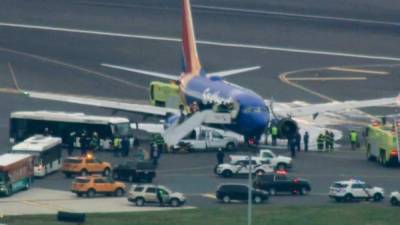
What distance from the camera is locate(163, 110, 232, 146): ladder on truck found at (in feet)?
401

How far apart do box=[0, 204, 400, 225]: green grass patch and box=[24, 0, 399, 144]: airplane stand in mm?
21985

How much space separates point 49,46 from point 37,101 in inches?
1005

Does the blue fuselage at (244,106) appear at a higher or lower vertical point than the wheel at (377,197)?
higher

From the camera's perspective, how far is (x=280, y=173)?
110 meters

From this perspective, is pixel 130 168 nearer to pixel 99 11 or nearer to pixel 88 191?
pixel 88 191

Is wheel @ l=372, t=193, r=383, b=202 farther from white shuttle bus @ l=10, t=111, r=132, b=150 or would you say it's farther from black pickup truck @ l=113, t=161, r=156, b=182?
white shuttle bus @ l=10, t=111, r=132, b=150

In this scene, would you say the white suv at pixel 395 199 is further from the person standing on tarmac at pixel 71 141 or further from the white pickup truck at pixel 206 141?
the person standing on tarmac at pixel 71 141

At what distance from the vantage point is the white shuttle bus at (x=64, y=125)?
123500 millimetres

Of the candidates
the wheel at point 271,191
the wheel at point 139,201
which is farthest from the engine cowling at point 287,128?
the wheel at point 139,201

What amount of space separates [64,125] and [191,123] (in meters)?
8.44

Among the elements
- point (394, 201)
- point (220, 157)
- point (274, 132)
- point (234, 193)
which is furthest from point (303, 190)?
point (274, 132)

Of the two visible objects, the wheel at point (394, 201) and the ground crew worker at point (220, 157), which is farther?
the ground crew worker at point (220, 157)

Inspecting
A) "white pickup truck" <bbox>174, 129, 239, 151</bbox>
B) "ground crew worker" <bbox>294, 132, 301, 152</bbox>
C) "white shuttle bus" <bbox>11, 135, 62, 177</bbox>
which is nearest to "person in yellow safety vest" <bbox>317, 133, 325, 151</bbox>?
"ground crew worker" <bbox>294, 132, 301, 152</bbox>

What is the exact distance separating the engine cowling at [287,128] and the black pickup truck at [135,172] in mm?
16669
